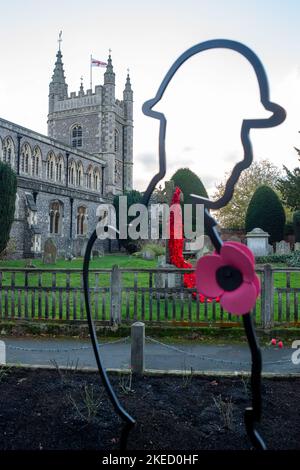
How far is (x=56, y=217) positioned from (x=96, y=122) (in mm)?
23055

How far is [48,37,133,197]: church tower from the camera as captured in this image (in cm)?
4881

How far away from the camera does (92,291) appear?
296 inches

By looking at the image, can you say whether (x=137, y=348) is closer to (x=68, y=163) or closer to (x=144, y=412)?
(x=144, y=412)

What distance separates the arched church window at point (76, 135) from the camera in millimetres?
50375

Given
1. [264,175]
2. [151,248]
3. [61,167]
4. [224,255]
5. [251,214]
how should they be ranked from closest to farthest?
[224,255] → [151,248] → [251,214] → [61,167] → [264,175]

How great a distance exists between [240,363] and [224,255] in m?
3.48

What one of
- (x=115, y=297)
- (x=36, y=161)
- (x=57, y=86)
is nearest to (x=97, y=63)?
(x=57, y=86)

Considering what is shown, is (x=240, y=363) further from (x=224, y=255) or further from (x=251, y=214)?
(x=251, y=214)

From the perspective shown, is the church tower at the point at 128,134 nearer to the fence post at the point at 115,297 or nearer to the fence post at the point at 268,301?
the fence post at the point at 115,297

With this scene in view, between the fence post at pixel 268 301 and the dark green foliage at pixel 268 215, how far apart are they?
19.7 meters

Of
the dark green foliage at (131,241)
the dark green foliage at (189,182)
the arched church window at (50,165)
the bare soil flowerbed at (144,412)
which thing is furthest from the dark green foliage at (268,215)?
the bare soil flowerbed at (144,412)
